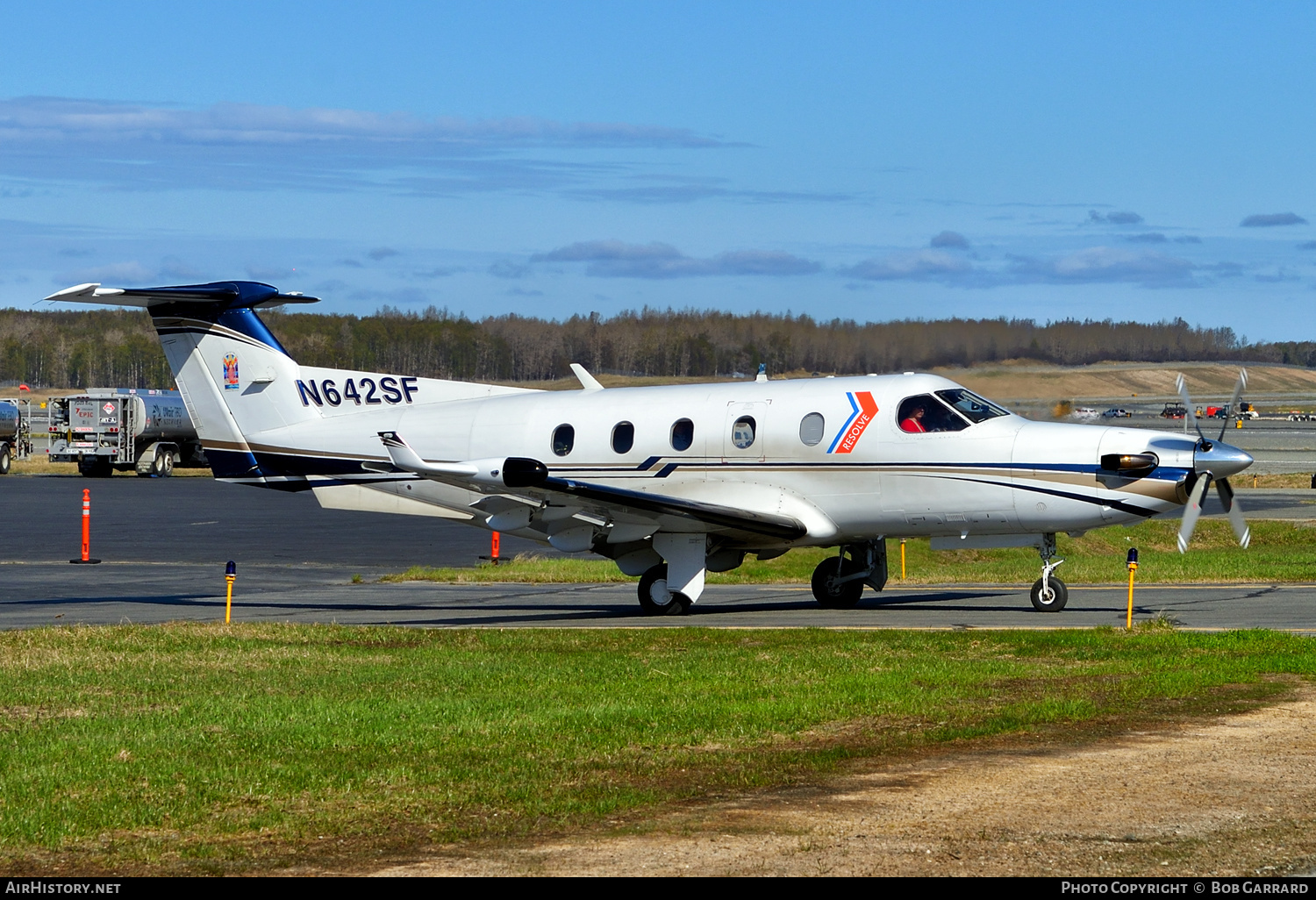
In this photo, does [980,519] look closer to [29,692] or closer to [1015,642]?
[1015,642]

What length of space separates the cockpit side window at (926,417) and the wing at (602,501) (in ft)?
6.98

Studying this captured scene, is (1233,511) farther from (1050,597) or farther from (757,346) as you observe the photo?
(757,346)

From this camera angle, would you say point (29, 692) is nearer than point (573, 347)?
Yes

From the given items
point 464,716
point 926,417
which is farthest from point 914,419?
point 464,716

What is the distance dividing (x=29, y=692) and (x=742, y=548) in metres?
11.4

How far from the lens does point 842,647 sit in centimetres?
1652

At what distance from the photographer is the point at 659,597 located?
71.2 feet

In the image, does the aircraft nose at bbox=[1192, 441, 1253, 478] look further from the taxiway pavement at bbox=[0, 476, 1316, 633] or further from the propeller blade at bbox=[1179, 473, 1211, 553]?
the taxiway pavement at bbox=[0, 476, 1316, 633]

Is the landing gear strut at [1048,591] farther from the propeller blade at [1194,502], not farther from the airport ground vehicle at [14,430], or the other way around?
the airport ground vehicle at [14,430]

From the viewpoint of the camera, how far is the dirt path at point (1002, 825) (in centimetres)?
727

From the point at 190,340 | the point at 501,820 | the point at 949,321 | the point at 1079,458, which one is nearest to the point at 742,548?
the point at 1079,458

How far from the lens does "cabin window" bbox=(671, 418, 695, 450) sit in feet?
72.2

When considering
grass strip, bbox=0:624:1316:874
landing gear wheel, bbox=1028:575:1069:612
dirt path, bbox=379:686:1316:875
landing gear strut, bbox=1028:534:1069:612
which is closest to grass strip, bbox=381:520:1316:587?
landing gear strut, bbox=1028:534:1069:612

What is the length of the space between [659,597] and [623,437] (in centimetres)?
256
